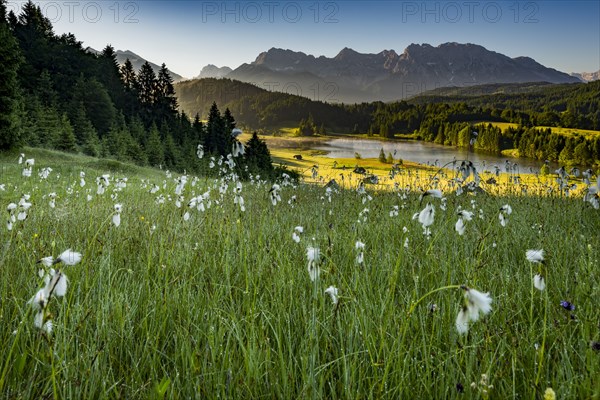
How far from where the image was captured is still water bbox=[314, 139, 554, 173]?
12277mm

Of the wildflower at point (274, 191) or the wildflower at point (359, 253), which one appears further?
the wildflower at point (274, 191)

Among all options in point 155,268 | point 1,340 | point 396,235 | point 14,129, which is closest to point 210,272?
point 155,268

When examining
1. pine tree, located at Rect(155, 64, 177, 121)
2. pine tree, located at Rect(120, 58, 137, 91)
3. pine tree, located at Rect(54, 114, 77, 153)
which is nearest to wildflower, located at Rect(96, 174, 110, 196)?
pine tree, located at Rect(54, 114, 77, 153)

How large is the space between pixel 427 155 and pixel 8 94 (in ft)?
169

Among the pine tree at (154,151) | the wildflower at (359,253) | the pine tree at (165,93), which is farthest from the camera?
the pine tree at (165,93)

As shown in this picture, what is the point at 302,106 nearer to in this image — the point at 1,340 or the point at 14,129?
the point at 14,129

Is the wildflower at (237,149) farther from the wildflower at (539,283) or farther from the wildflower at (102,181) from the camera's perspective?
the wildflower at (539,283)

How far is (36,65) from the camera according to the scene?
51.4 meters

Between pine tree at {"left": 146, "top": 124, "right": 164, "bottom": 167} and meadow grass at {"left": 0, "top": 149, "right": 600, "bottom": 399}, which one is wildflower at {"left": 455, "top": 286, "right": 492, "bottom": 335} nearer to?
meadow grass at {"left": 0, "top": 149, "right": 600, "bottom": 399}

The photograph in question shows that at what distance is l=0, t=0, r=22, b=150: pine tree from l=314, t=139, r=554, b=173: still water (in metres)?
26.8

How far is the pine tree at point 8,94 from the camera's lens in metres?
24.8

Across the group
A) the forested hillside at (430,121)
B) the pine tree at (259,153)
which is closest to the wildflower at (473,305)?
the pine tree at (259,153)

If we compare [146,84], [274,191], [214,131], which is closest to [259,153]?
[214,131]

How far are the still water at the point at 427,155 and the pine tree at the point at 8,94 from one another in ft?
87.8
